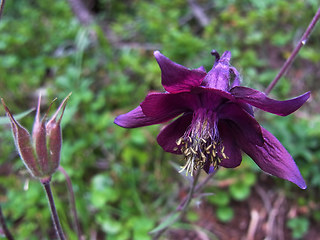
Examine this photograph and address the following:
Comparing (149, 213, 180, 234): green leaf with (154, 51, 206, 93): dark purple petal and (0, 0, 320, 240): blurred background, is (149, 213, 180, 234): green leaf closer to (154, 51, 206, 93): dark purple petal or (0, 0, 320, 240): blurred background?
(0, 0, 320, 240): blurred background

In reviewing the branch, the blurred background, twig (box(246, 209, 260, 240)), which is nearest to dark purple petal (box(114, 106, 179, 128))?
the blurred background

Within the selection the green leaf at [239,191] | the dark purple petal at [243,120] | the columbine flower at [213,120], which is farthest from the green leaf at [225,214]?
the dark purple petal at [243,120]

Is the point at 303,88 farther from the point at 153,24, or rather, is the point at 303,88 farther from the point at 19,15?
the point at 19,15

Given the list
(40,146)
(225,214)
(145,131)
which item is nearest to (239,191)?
(225,214)

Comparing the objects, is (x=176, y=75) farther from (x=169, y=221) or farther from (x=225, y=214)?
(x=225, y=214)

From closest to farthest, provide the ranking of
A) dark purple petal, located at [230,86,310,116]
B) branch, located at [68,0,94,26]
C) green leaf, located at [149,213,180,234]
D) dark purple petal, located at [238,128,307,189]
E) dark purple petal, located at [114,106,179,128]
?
dark purple petal, located at [230,86,310,116], dark purple petal, located at [238,128,307,189], dark purple petal, located at [114,106,179,128], green leaf, located at [149,213,180,234], branch, located at [68,0,94,26]

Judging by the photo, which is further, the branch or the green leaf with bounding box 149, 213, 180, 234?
the branch

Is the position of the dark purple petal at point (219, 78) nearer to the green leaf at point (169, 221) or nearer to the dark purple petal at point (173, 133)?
the dark purple petal at point (173, 133)
